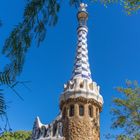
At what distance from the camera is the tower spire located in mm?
19369

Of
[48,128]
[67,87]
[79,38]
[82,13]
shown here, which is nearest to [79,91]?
[67,87]

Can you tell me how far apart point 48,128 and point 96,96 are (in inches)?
108

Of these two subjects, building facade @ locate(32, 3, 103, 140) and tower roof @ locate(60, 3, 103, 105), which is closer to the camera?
building facade @ locate(32, 3, 103, 140)

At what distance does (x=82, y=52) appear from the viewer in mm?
20859

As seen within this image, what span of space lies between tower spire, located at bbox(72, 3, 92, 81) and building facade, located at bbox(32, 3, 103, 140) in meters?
0.72

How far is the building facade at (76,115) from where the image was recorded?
17.1 m

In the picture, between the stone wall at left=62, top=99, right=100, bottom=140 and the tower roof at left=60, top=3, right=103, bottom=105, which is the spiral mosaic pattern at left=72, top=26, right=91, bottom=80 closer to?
the tower roof at left=60, top=3, right=103, bottom=105

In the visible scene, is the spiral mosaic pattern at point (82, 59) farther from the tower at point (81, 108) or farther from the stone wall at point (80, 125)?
the stone wall at point (80, 125)

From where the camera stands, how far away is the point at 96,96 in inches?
700

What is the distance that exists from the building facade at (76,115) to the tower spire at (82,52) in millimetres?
718

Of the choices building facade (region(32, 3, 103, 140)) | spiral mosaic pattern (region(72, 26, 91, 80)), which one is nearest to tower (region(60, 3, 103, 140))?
building facade (region(32, 3, 103, 140))

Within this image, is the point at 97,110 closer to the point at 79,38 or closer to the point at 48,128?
the point at 48,128

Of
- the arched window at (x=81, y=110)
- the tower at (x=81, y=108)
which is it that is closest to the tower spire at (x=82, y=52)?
the tower at (x=81, y=108)

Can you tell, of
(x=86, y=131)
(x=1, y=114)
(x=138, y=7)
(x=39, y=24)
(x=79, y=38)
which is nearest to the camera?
(x=1, y=114)
